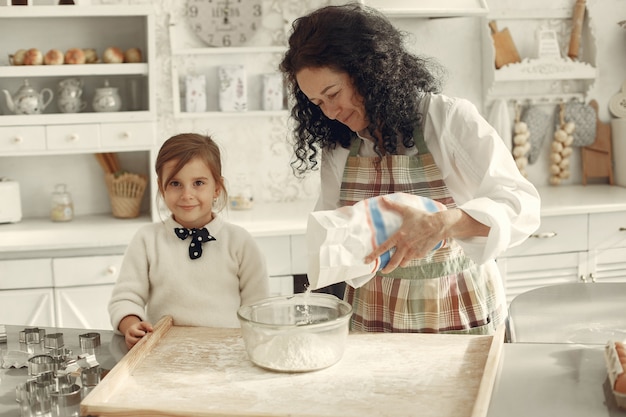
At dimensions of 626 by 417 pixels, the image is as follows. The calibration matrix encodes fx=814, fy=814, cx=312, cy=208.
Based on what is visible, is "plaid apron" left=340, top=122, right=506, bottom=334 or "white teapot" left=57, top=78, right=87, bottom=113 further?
"white teapot" left=57, top=78, right=87, bottom=113

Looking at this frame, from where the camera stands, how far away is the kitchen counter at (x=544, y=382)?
124 centimetres

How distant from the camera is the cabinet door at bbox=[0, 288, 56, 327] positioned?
307 centimetres

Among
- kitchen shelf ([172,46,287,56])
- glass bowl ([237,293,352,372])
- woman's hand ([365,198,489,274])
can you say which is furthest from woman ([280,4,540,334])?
kitchen shelf ([172,46,287,56])

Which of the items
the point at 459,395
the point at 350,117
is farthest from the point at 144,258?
the point at 459,395

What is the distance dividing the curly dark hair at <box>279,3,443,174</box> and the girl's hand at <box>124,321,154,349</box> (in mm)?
636

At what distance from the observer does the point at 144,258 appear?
2.00 meters

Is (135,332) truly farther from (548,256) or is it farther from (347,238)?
(548,256)

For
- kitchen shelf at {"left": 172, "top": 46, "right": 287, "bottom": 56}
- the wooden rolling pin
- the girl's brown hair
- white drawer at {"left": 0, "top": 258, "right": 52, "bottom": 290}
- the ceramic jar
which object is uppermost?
the wooden rolling pin

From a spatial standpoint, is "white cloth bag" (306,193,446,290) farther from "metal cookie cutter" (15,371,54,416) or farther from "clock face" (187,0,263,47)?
"clock face" (187,0,263,47)

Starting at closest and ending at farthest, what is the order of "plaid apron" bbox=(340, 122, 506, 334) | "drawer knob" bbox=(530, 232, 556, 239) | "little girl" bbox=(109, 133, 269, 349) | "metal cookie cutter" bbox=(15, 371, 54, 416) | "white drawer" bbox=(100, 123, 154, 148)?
"metal cookie cutter" bbox=(15, 371, 54, 416), "plaid apron" bbox=(340, 122, 506, 334), "little girl" bbox=(109, 133, 269, 349), "white drawer" bbox=(100, 123, 154, 148), "drawer knob" bbox=(530, 232, 556, 239)

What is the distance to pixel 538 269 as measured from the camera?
3439 millimetres

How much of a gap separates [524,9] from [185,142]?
2.43 m

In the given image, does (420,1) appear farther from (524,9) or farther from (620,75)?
(620,75)

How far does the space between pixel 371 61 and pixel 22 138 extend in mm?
1973
